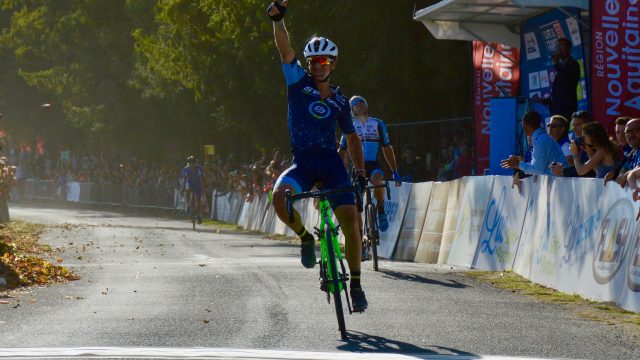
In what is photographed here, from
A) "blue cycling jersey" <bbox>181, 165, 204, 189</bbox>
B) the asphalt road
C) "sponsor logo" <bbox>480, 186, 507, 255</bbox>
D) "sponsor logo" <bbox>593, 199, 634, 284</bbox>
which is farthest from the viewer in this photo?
"blue cycling jersey" <bbox>181, 165, 204, 189</bbox>

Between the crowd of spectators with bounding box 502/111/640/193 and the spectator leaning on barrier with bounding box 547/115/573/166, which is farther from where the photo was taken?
the spectator leaning on barrier with bounding box 547/115/573/166

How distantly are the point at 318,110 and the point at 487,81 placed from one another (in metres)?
13.4

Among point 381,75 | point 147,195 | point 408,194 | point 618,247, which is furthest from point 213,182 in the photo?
point 618,247

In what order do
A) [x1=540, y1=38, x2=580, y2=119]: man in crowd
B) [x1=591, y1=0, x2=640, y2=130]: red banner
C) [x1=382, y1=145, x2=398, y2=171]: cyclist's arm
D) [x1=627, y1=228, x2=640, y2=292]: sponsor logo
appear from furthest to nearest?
1. [x1=540, y1=38, x2=580, y2=119]: man in crowd
2. [x1=591, y1=0, x2=640, y2=130]: red banner
3. [x1=382, y1=145, x2=398, y2=171]: cyclist's arm
4. [x1=627, y1=228, x2=640, y2=292]: sponsor logo

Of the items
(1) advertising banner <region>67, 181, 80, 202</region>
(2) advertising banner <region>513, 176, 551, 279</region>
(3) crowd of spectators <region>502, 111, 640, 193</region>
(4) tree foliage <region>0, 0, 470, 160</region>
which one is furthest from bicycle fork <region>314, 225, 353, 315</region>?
(1) advertising banner <region>67, 181, 80, 202</region>

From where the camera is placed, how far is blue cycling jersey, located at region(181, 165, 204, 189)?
37291mm

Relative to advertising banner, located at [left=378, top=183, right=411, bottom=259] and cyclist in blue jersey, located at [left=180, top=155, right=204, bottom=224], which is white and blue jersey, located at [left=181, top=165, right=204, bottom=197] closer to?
cyclist in blue jersey, located at [left=180, top=155, right=204, bottom=224]

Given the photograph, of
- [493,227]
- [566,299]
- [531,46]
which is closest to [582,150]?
[493,227]

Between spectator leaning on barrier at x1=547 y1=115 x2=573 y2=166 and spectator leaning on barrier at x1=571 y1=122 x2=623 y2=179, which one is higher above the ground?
spectator leaning on barrier at x1=547 y1=115 x2=573 y2=166

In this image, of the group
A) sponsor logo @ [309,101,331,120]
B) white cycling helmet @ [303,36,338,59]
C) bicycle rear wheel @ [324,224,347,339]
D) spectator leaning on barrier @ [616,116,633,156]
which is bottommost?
bicycle rear wheel @ [324,224,347,339]

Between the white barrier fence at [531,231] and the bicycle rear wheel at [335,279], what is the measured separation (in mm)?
2924

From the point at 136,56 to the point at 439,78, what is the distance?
1128 inches

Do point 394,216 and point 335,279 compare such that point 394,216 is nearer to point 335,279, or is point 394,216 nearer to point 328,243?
point 328,243

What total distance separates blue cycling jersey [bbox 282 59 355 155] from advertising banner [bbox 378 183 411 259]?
1017 cm
